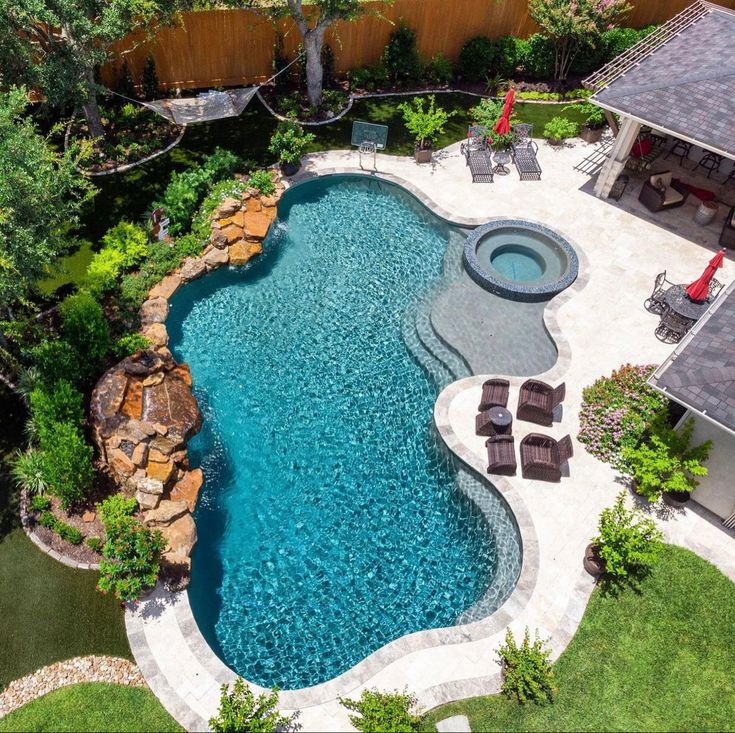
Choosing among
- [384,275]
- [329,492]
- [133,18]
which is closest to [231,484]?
[329,492]

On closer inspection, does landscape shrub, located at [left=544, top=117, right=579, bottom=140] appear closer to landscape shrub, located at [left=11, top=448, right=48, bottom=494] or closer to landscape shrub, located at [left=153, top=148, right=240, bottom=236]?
landscape shrub, located at [left=153, top=148, right=240, bottom=236]

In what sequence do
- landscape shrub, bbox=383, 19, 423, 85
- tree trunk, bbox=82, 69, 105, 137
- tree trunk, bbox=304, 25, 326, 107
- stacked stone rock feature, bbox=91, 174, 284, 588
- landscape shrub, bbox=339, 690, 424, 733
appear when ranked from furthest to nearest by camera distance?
1. landscape shrub, bbox=383, 19, 423, 85
2. tree trunk, bbox=304, 25, 326, 107
3. tree trunk, bbox=82, 69, 105, 137
4. stacked stone rock feature, bbox=91, 174, 284, 588
5. landscape shrub, bbox=339, 690, 424, 733

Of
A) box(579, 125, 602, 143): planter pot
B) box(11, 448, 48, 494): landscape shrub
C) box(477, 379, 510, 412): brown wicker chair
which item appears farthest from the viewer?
box(579, 125, 602, 143): planter pot

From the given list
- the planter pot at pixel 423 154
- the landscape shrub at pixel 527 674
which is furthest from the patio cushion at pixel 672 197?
the landscape shrub at pixel 527 674

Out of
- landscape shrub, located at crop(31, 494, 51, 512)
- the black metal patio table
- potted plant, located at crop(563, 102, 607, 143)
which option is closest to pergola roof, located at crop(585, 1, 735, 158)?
potted plant, located at crop(563, 102, 607, 143)

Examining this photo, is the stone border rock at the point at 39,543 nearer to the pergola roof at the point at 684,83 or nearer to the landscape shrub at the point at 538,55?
the pergola roof at the point at 684,83

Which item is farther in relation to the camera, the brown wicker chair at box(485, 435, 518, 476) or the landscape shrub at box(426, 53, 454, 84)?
the landscape shrub at box(426, 53, 454, 84)
